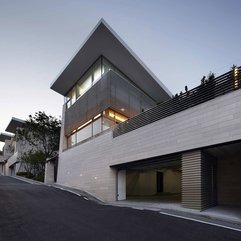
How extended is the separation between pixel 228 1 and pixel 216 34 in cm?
387

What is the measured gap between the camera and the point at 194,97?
38.2 feet

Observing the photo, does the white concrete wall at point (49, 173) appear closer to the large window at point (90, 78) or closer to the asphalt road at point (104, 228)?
the large window at point (90, 78)

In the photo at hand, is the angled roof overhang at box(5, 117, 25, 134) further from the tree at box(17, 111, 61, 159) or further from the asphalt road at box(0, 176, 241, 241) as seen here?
the asphalt road at box(0, 176, 241, 241)

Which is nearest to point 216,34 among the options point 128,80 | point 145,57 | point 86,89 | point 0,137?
point 128,80

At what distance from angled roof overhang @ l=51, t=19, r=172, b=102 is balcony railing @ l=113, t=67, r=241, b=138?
7946 mm

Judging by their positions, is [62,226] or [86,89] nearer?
[62,226]

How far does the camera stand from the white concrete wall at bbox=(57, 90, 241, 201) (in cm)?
987

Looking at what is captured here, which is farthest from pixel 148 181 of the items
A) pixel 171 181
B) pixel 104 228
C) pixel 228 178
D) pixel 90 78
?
pixel 104 228

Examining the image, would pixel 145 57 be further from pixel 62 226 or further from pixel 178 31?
pixel 62 226

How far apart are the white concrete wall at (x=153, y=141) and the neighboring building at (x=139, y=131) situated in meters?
0.04

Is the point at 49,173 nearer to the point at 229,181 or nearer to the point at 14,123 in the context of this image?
the point at 229,181

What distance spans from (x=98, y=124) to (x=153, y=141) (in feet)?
28.3

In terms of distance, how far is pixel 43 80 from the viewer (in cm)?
3275

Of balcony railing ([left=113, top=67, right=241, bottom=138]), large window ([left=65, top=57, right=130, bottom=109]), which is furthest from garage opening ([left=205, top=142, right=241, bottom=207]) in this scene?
large window ([left=65, top=57, right=130, bottom=109])
